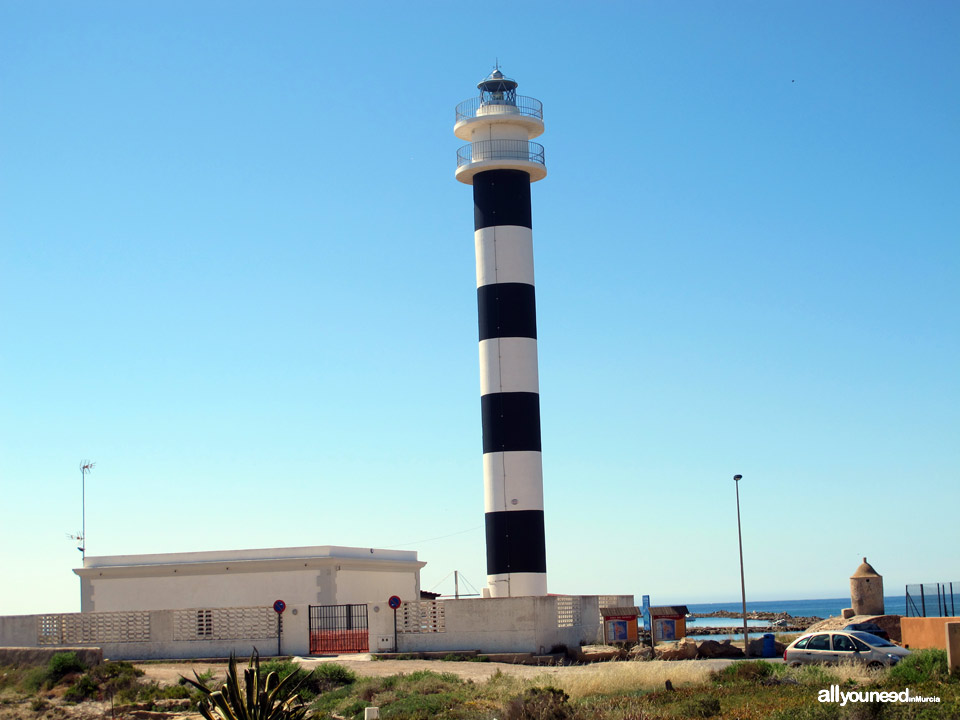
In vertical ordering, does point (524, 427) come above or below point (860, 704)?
above

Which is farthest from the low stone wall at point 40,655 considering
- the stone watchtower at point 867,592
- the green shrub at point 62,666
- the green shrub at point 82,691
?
the stone watchtower at point 867,592

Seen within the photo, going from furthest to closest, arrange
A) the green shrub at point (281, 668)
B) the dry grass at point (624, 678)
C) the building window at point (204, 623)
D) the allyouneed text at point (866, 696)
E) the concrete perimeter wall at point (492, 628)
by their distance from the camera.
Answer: the building window at point (204, 623) → the concrete perimeter wall at point (492, 628) → the green shrub at point (281, 668) → the dry grass at point (624, 678) → the allyouneed text at point (866, 696)

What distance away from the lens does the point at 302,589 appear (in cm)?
3709

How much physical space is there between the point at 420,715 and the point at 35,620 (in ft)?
64.5

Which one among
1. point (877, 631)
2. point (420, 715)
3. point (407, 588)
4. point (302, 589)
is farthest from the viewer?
point (407, 588)

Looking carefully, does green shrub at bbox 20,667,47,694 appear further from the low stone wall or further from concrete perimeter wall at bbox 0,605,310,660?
concrete perimeter wall at bbox 0,605,310,660

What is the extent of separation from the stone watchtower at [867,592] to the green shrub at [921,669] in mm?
15649

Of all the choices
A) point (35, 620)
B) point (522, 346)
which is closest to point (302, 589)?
point (35, 620)

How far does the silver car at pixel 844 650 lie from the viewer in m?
23.9

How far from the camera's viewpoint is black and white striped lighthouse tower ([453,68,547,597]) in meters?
35.5

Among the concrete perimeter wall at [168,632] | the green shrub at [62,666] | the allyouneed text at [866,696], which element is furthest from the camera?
the concrete perimeter wall at [168,632]

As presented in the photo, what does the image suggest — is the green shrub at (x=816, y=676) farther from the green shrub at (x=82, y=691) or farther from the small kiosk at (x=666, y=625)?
the green shrub at (x=82, y=691)

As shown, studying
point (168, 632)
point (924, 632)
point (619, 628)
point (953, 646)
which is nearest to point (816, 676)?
point (953, 646)

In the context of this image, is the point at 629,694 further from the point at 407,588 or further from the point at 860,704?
the point at 407,588
